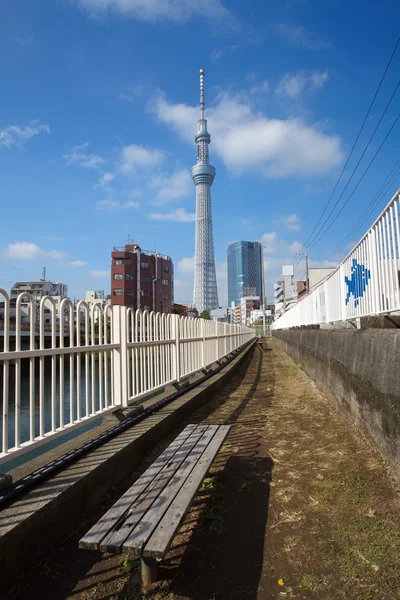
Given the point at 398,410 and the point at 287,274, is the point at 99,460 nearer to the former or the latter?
the point at 398,410

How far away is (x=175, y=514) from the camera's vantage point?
2150 millimetres

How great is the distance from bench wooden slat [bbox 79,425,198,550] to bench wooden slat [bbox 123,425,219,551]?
5.5 inches

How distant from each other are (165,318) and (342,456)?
348cm

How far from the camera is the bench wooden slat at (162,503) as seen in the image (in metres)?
1.89

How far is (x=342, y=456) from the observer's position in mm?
3809

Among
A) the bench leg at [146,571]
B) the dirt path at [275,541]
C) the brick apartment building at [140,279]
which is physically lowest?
the dirt path at [275,541]

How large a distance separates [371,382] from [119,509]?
2.48 meters

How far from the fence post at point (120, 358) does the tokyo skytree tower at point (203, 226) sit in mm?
150930

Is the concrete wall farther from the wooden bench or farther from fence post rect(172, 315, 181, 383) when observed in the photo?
fence post rect(172, 315, 181, 383)

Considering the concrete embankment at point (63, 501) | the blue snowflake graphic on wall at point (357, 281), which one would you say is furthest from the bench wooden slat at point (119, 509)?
the blue snowflake graphic on wall at point (357, 281)

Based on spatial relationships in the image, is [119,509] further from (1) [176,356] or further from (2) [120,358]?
(1) [176,356]

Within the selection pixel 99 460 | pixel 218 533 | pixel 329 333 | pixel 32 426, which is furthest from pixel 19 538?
pixel 329 333

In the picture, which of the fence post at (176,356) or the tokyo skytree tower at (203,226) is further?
the tokyo skytree tower at (203,226)

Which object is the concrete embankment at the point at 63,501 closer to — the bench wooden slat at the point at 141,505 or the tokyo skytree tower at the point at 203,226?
the bench wooden slat at the point at 141,505
